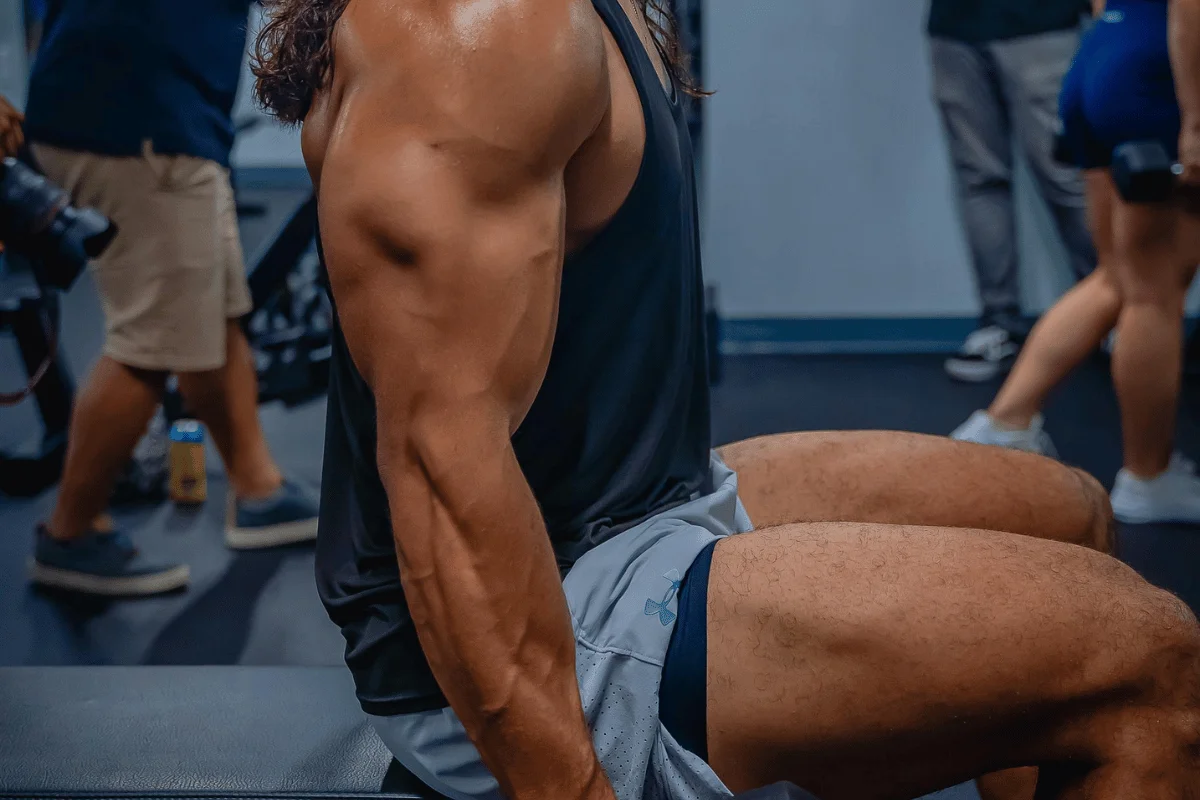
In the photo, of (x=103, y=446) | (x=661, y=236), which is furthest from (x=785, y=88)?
(x=661, y=236)

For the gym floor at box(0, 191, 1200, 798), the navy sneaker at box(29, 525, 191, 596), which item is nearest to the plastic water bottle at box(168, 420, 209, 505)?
the gym floor at box(0, 191, 1200, 798)

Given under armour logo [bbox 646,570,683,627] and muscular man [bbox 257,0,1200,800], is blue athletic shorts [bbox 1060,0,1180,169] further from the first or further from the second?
under armour logo [bbox 646,570,683,627]

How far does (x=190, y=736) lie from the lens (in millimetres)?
1095

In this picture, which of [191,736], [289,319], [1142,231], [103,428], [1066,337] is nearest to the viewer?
[191,736]

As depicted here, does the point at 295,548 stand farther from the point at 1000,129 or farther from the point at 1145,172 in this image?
the point at 1000,129

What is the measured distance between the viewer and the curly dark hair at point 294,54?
84 cm

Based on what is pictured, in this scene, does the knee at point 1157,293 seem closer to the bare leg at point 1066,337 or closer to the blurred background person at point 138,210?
the bare leg at point 1066,337

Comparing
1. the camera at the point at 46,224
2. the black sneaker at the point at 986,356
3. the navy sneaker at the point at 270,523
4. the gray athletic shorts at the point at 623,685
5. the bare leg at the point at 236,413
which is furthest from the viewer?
the black sneaker at the point at 986,356

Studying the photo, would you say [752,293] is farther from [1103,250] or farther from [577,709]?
[577,709]

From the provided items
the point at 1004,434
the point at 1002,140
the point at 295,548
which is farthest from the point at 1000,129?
the point at 295,548

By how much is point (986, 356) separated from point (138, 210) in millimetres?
2315

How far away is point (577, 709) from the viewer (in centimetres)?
80

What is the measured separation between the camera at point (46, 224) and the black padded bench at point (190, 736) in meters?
0.78

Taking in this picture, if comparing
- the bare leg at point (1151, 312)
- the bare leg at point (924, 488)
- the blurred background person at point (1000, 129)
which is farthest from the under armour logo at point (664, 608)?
the blurred background person at point (1000, 129)
